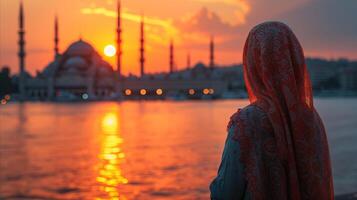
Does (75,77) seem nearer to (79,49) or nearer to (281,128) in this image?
(79,49)

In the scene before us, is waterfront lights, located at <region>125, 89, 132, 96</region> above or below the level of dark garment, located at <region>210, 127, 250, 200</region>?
above

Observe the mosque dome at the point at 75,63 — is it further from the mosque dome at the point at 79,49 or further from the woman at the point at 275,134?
the woman at the point at 275,134

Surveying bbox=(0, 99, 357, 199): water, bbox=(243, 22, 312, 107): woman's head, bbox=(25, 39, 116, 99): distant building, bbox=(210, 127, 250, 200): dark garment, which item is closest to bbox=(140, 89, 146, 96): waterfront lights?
bbox=(25, 39, 116, 99): distant building

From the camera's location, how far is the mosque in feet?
284

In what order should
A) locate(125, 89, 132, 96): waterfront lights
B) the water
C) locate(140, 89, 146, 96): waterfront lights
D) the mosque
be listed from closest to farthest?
1. the water
2. the mosque
3. locate(125, 89, 132, 96): waterfront lights
4. locate(140, 89, 146, 96): waterfront lights

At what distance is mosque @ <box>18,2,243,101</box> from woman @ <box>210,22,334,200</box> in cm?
7970

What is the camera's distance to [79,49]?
3610 inches

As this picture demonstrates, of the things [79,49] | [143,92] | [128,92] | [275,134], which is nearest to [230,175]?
[275,134]

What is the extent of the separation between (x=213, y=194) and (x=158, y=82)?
→ 89577 mm

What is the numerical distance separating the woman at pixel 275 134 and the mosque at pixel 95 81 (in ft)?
261

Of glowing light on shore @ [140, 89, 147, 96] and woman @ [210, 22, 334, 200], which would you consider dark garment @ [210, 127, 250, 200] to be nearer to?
woman @ [210, 22, 334, 200]

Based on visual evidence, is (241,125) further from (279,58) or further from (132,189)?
(132,189)

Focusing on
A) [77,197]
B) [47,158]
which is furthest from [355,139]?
[77,197]

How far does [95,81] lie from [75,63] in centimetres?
442
